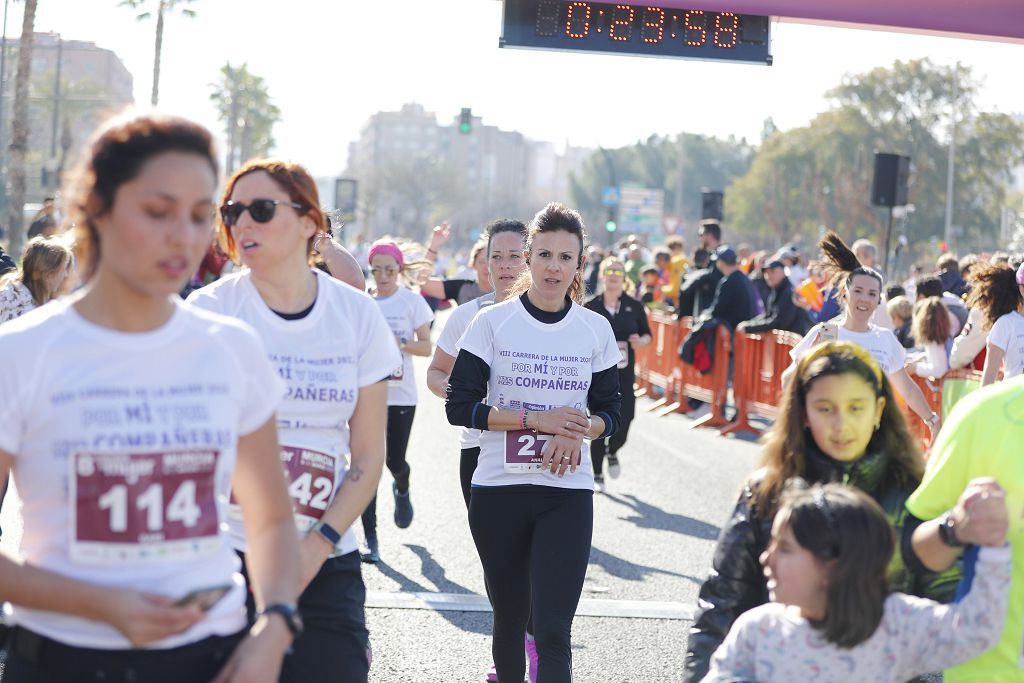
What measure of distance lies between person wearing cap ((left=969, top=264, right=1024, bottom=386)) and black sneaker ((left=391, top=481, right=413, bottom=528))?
375 centimetres

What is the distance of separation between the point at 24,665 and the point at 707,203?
27.2m

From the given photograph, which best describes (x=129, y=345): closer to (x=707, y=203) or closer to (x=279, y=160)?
(x=279, y=160)

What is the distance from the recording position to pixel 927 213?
77.1 meters

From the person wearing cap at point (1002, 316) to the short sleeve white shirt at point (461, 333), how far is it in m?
3.04

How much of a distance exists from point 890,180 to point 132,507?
18498 mm

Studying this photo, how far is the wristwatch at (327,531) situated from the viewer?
3.72 m

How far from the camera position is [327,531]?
12.2 feet

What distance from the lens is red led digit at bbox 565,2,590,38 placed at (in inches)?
568

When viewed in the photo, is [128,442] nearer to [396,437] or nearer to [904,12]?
[396,437]

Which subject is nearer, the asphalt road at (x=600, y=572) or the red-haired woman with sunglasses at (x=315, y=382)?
the red-haired woman with sunglasses at (x=315, y=382)

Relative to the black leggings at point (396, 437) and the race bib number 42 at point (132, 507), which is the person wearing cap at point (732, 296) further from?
the race bib number 42 at point (132, 507)

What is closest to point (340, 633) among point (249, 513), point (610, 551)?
point (249, 513)

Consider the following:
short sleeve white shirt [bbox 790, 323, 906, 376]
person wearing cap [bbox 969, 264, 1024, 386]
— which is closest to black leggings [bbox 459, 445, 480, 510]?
short sleeve white shirt [bbox 790, 323, 906, 376]

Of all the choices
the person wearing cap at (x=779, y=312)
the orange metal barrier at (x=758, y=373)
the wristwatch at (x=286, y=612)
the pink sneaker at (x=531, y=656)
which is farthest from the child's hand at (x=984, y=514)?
the person wearing cap at (x=779, y=312)
